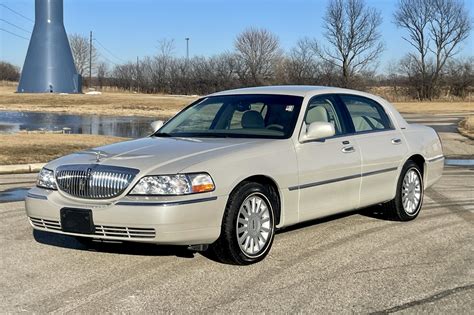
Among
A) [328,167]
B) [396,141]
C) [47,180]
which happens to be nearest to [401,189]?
[396,141]

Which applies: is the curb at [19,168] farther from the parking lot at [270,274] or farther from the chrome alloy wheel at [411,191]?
the chrome alloy wheel at [411,191]

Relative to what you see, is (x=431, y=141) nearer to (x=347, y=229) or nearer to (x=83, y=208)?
(x=347, y=229)

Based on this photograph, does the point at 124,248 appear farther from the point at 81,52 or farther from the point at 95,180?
the point at 81,52

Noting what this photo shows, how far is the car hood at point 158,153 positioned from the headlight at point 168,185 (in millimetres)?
66

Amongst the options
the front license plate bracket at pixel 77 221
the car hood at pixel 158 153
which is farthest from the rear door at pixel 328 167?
the front license plate bracket at pixel 77 221

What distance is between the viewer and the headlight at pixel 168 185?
16.7 feet

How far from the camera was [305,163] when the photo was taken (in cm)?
605

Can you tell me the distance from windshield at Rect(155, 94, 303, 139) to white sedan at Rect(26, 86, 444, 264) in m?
0.01

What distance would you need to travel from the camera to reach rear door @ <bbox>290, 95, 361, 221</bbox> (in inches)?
239

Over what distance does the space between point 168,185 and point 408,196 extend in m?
3.57

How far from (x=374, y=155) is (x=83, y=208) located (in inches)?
131

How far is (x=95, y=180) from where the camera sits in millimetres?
5254

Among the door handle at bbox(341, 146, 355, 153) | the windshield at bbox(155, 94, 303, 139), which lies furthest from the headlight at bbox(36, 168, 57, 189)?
the door handle at bbox(341, 146, 355, 153)

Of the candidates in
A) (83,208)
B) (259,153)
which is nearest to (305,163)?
(259,153)
